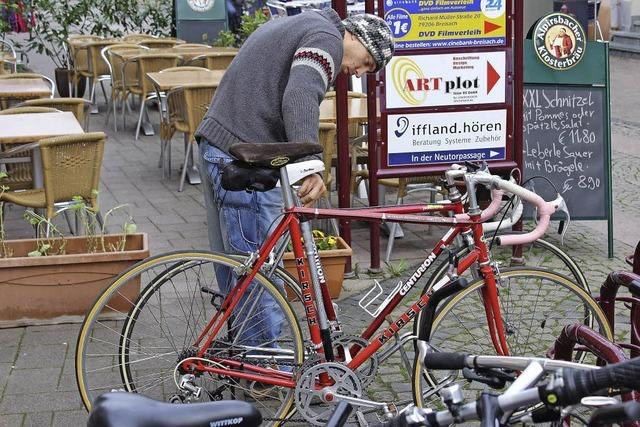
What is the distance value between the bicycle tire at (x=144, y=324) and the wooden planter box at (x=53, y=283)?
125 centimetres

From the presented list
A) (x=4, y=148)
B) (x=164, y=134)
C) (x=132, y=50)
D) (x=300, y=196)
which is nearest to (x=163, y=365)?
(x=300, y=196)

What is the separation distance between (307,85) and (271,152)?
32 cm

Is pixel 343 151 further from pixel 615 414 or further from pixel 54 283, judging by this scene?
pixel 615 414

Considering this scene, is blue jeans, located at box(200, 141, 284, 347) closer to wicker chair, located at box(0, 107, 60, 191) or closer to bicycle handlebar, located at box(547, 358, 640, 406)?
bicycle handlebar, located at box(547, 358, 640, 406)

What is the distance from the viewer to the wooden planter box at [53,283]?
5535mm

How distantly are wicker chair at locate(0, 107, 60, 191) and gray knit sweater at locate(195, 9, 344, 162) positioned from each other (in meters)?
3.15

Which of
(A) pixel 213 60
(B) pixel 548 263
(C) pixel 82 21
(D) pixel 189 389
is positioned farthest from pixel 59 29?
(D) pixel 189 389

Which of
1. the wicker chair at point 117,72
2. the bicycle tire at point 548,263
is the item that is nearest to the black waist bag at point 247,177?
the bicycle tire at point 548,263

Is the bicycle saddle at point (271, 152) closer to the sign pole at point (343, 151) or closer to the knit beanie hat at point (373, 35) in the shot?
the knit beanie hat at point (373, 35)

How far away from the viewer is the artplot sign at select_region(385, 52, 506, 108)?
21.3 ft

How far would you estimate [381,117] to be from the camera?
6512 mm

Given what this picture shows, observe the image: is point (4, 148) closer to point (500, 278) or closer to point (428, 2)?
point (428, 2)

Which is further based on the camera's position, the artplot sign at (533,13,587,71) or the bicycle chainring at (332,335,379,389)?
the artplot sign at (533,13,587,71)

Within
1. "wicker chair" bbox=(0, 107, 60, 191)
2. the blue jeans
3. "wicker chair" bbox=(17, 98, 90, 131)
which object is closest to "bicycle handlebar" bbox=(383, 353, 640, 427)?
the blue jeans
